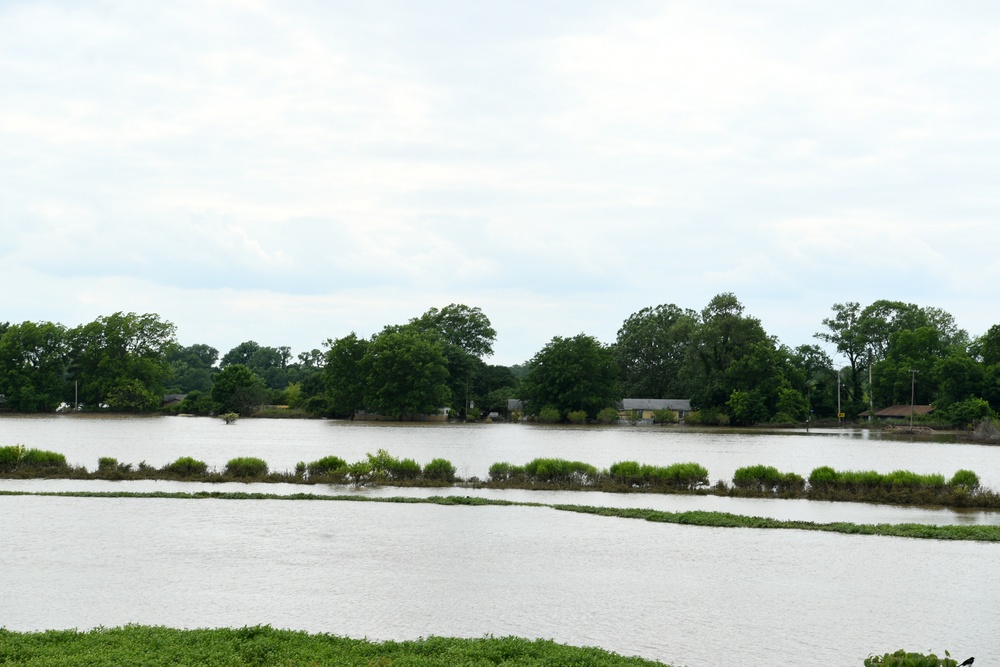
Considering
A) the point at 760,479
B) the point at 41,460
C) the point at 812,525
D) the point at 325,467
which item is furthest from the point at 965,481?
the point at 41,460

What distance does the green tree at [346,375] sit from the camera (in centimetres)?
12731

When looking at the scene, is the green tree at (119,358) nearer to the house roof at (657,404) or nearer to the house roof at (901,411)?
the house roof at (657,404)

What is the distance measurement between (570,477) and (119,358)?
114355 millimetres

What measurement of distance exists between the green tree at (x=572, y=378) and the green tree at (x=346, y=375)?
2373cm

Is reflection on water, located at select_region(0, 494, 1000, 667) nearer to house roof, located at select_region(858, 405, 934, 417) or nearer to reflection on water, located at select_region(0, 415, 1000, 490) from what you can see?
reflection on water, located at select_region(0, 415, 1000, 490)

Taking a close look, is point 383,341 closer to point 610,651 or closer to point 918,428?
point 918,428

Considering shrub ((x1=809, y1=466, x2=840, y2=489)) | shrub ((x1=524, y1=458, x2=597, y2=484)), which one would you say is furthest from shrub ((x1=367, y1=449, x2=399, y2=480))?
shrub ((x1=809, y1=466, x2=840, y2=489))

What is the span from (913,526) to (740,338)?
9661cm

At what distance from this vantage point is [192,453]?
56.0 meters

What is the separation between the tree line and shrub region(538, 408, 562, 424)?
0.95 m

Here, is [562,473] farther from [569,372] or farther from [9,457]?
[569,372]

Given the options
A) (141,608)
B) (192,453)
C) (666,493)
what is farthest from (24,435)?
(141,608)

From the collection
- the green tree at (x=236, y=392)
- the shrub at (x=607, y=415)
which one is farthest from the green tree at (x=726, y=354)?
the green tree at (x=236, y=392)

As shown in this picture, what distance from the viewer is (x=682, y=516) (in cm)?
2794
